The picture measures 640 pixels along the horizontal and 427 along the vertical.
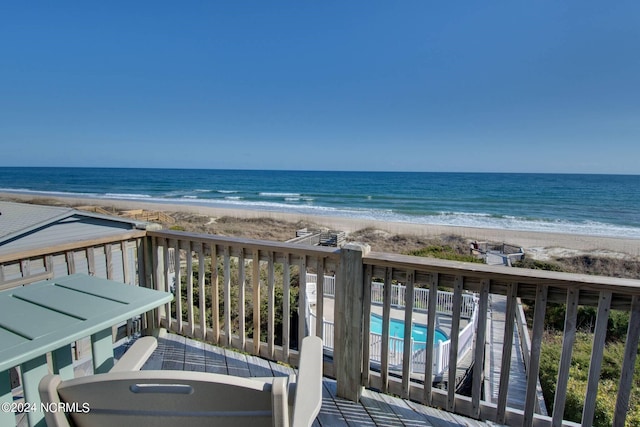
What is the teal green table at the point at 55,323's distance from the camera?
3.31 ft

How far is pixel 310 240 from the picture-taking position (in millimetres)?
12453

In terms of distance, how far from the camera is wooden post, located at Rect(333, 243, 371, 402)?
1.99m

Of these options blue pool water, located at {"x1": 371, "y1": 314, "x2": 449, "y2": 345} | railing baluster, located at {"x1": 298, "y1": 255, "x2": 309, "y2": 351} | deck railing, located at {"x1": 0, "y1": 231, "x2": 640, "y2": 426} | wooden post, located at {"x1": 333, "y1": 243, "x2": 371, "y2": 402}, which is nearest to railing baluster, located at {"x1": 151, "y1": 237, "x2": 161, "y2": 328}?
deck railing, located at {"x1": 0, "y1": 231, "x2": 640, "y2": 426}

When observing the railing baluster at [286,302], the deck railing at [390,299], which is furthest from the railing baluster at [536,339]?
the railing baluster at [286,302]

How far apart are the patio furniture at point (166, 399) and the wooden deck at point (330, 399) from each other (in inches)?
58.1

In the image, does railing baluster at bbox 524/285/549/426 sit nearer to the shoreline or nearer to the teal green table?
the teal green table

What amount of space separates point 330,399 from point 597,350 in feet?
4.91

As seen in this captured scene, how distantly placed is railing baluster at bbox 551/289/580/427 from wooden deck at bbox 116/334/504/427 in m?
0.42

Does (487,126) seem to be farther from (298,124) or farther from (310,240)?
(310,240)

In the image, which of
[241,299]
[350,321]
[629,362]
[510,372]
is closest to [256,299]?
[241,299]

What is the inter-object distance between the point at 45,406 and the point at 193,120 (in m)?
45.5

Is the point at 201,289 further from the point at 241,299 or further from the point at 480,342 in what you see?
the point at 480,342

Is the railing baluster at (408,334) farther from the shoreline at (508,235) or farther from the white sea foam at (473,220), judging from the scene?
the white sea foam at (473,220)

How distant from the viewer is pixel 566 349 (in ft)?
5.20
